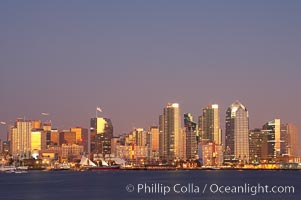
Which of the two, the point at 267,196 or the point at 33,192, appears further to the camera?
the point at 33,192

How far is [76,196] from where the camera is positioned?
4117 inches

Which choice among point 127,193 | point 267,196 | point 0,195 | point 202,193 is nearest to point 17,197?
point 0,195

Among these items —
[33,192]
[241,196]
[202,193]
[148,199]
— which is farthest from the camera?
[33,192]

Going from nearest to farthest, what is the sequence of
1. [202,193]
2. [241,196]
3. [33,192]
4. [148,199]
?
[148,199], [241,196], [202,193], [33,192]

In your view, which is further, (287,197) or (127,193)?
(127,193)

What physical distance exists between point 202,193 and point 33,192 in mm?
22623

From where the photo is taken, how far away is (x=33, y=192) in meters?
113

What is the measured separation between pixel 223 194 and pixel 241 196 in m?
4.69

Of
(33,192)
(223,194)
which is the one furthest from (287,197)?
(33,192)

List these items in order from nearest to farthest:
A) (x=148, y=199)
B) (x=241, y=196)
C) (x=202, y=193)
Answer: (x=148, y=199) → (x=241, y=196) → (x=202, y=193)

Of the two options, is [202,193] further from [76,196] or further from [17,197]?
[17,197]

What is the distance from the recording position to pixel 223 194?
102938 mm

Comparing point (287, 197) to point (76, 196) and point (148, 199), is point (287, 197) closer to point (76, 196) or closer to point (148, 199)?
point (148, 199)

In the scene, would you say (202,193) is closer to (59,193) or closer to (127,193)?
(127,193)
